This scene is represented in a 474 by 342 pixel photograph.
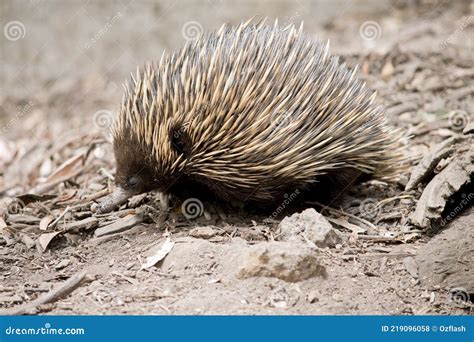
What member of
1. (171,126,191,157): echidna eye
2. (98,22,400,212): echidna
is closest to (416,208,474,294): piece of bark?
(98,22,400,212): echidna

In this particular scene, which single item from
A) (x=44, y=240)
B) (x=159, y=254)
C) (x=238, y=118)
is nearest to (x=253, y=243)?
(x=159, y=254)

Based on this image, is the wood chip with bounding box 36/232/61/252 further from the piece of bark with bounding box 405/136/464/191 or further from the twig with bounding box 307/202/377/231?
the piece of bark with bounding box 405/136/464/191

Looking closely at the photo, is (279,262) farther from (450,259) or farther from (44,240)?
(44,240)

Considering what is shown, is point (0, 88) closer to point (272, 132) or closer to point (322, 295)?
point (272, 132)

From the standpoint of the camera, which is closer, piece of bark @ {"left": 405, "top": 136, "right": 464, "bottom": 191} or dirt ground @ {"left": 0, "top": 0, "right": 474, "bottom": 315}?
dirt ground @ {"left": 0, "top": 0, "right": 474, "bottom": 315}
